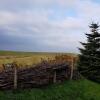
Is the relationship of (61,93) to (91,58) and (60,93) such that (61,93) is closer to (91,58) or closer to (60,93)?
(60,93)

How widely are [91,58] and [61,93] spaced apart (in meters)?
12.4

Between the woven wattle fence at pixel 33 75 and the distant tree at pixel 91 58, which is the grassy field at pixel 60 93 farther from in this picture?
the distant tree at pixel 91 58

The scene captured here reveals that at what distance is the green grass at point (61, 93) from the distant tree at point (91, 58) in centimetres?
615

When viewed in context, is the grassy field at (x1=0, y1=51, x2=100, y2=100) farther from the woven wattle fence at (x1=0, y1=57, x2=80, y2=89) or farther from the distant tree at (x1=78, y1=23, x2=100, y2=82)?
the distant tree at (x1=78, y1=23, x2=100, y2=82)

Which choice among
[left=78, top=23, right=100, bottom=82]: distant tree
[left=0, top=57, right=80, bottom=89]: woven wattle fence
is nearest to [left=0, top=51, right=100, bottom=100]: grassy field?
[left=0, top=57, right=80, bottom=89]: woven wattle fence

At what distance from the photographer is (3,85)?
2009 cm

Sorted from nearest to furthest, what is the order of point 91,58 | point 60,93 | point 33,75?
1. point 60,93
2. point 33,75
3. point 91,58

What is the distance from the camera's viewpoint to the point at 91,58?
3378cm

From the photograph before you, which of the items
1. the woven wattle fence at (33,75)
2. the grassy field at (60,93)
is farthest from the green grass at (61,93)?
the woven wattle fence at (33,75)

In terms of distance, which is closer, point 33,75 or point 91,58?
point 33,75

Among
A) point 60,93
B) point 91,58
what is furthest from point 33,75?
point 91,58

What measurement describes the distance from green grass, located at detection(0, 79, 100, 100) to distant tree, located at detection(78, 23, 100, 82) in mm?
6153

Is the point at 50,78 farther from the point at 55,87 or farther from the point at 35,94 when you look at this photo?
the point at 35,94

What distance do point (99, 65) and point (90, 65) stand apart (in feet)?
2.89
